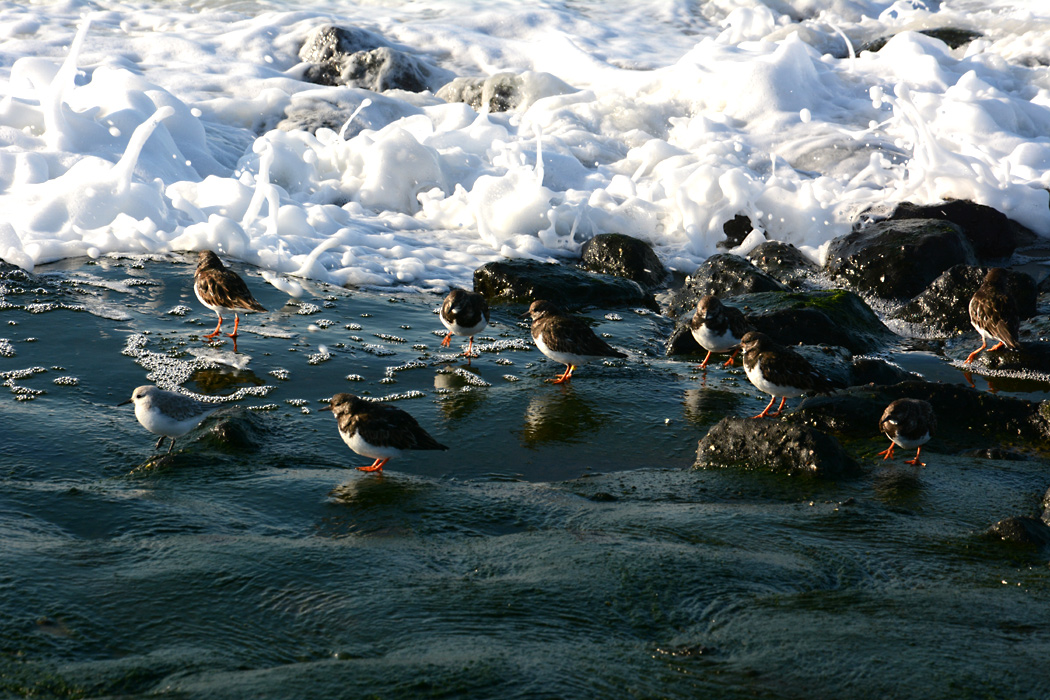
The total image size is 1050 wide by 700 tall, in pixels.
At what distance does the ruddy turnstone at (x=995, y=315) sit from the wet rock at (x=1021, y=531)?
14.9 feet

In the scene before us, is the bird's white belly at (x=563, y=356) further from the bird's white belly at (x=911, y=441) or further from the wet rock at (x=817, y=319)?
the bird's white belly at (x=911, y=441)

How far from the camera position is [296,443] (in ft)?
21.7

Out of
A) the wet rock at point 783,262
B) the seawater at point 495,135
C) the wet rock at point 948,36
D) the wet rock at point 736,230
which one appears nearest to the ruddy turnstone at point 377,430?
the seawater at point 495,135

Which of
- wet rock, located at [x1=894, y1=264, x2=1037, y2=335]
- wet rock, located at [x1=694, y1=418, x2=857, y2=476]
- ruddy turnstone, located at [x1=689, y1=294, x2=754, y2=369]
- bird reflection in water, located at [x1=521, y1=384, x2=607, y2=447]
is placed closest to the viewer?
wet rock, located at [x1=694, y1=418, x2=857, y2=476]

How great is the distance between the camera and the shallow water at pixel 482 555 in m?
3.57

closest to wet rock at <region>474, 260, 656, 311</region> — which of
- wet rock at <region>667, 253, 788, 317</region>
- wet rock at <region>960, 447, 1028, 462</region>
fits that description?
wet rock at <region>667, 253, 788, 317</region>

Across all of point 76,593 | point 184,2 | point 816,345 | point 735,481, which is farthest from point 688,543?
point 184,2

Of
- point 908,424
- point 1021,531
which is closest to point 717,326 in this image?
point 908,424

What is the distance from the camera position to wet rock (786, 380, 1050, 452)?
278 inches

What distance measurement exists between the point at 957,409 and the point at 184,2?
22725mm

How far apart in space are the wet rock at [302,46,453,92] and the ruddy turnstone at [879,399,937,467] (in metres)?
16.6

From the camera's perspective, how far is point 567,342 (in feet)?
26.3

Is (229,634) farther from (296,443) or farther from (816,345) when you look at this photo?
(816,345)

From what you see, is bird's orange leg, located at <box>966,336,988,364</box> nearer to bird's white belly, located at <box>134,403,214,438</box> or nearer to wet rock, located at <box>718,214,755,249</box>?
wet rock, located at <box>718,214,755,249</box>
